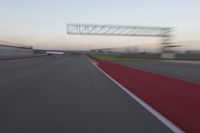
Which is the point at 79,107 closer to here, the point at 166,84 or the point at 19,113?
the point at 19,113

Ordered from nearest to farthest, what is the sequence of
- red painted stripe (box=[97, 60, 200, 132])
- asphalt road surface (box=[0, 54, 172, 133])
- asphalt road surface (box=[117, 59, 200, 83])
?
asphalt road surface (box=[0, 54, 172, 133]), red painted stripe (box=[97, 60, 200, 132]), asphalt road surface (box=[117, 59, 200, 83])

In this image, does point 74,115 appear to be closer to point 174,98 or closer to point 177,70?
point 174,98

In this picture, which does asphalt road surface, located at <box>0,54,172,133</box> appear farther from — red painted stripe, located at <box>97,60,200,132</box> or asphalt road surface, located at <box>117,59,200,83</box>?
asphalt road surface, located at <box>117,59,200,83</box>

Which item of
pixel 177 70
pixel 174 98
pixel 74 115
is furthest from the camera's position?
pixel 177 70

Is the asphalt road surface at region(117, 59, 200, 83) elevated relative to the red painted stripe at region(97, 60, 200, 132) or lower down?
lower down

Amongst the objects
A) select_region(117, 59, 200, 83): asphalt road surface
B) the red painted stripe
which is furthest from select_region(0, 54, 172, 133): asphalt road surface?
select_region(117, 59, 200, 83): asphalt road surface

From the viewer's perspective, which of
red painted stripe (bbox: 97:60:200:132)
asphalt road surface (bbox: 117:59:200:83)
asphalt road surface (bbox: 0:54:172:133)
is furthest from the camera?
asphalt road surface (bbox: 117:59:200:83)

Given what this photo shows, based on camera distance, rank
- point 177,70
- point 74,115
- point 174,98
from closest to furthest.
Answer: point 74,115, point 174,98, point 177,70

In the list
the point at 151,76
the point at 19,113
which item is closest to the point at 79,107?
the point at 19,113

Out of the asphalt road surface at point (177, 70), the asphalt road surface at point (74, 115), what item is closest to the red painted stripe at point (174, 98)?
the asphalt road surface at point (74, 115)

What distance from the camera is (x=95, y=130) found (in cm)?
677

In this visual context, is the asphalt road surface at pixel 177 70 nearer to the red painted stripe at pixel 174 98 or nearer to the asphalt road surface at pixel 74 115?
the red painted stripe at pixel 174 98

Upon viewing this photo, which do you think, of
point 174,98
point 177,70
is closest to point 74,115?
point 174,98

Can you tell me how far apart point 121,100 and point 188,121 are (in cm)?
406
